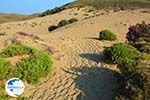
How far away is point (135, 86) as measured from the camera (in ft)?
47.4

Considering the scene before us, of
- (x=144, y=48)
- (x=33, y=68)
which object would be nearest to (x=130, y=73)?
(x=33, y=68)

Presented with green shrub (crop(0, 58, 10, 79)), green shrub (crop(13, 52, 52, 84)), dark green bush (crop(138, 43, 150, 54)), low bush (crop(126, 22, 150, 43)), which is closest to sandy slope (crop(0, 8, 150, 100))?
green shrub (crop(13, 52, 52, 84))

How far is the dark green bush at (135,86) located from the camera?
14.1 m

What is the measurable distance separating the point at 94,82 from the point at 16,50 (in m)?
3.44

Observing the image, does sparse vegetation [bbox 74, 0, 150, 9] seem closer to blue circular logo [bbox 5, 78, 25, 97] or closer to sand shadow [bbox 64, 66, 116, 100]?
sand shadow [bbox 64, 66, 116, 100]

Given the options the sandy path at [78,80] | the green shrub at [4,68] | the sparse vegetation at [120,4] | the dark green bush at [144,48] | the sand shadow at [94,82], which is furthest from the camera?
the sparse vegetation at [120,4]

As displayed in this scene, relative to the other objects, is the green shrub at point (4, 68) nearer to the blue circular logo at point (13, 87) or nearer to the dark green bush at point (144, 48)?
the blue circular logo at point (13, 87)

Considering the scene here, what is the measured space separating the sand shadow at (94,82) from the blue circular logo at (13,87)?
233 centimetres

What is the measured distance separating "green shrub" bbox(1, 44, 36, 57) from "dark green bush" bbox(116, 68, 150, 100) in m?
4.65

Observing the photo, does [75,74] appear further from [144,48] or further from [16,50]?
[144,48]

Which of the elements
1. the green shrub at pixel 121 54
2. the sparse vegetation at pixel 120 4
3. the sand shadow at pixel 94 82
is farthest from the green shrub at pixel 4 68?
the sparse vegetation at pixel 120 4

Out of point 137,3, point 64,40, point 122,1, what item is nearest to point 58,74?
point 64,40

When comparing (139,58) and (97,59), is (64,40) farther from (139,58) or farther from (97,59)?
(139,58)

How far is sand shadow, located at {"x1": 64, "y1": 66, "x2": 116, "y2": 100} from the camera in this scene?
629 inches
